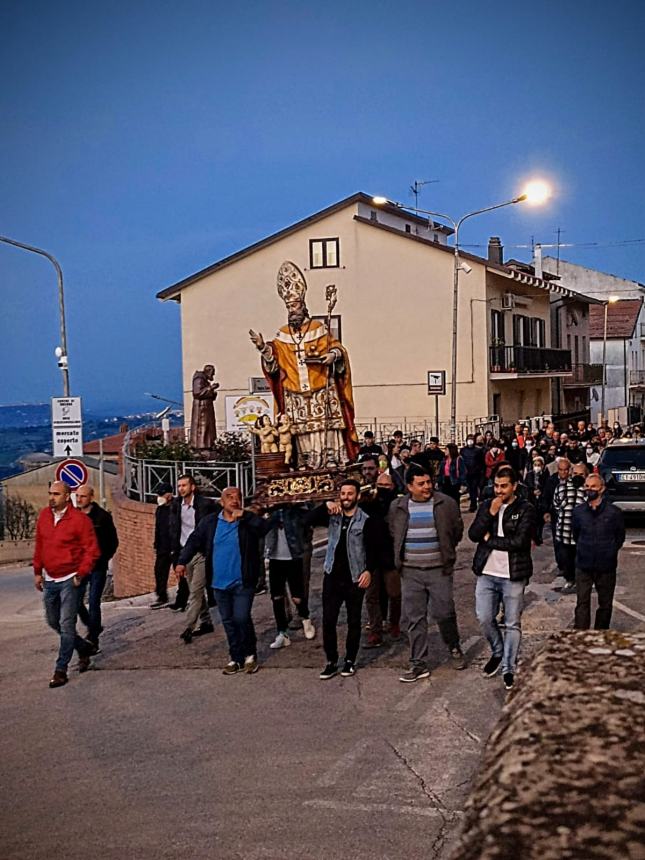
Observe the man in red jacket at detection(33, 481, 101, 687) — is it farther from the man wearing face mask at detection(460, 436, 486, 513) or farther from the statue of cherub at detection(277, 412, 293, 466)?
the man wearing face mask at detection(460, 436, 486, 513)

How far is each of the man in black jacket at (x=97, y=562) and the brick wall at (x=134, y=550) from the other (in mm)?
5337

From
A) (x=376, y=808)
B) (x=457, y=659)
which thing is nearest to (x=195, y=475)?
(x=457, y=659)

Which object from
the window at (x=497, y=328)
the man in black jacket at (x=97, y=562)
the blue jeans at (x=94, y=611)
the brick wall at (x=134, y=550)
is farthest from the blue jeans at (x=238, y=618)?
the window at (x=497, y=328)

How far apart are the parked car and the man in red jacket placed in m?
11.6

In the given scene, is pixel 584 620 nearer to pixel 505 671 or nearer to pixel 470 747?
pixel 505 671

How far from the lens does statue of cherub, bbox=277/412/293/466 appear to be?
13.9 meters

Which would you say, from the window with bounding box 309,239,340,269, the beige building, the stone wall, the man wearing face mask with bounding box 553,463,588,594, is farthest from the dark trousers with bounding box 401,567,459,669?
the window with bounding box 309,239,340,269

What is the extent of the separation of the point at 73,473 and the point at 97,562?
13.0ft

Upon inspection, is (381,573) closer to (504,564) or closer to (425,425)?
(504,564)

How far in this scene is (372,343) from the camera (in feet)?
119

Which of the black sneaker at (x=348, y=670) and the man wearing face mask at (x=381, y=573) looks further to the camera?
the man wearing face mask at (x=381, y=573)

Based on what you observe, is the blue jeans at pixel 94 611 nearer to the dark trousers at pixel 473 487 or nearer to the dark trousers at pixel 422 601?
the dark trousers at pixel 422 601

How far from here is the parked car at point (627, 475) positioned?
62.0ft

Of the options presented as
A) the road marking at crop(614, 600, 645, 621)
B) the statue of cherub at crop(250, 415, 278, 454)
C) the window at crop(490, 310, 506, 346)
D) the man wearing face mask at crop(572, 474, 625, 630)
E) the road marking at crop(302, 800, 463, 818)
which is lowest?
the road marking at crop(302, 800, 463, 818)
